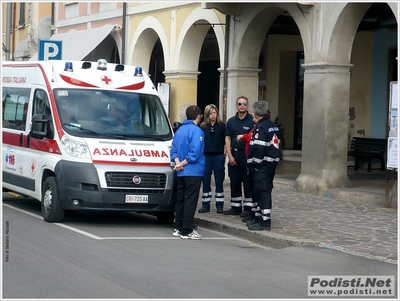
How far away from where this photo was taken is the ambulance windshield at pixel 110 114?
1220 cm

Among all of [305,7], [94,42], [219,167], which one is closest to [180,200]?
[219,167]

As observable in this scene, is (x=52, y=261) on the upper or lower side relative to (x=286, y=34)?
lower

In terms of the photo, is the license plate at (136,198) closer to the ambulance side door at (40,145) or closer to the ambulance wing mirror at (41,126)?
the ambulance side door at (40,145)

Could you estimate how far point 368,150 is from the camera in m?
20.5

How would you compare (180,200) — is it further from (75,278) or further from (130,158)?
(75,278)

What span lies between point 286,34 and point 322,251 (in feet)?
48.8

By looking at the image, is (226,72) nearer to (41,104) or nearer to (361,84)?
(361,84)

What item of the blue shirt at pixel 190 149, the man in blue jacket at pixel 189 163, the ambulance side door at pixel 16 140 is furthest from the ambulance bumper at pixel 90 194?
the ambulance side door at pixel 16 140

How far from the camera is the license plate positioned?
38.3 ft

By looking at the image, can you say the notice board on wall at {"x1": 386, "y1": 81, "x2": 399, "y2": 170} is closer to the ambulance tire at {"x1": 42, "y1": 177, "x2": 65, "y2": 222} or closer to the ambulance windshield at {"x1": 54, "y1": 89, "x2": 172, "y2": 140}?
the ambulance windshield at {"x1": 54, "y1": 89, "x2": 172, "y2": 140}

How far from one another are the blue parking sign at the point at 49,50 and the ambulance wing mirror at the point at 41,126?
22.5 feet

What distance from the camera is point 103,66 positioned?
13.0 m

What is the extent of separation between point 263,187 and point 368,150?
387 inches

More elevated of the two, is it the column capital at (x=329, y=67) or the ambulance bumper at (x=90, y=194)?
the column capital at (x=329, y=67)
